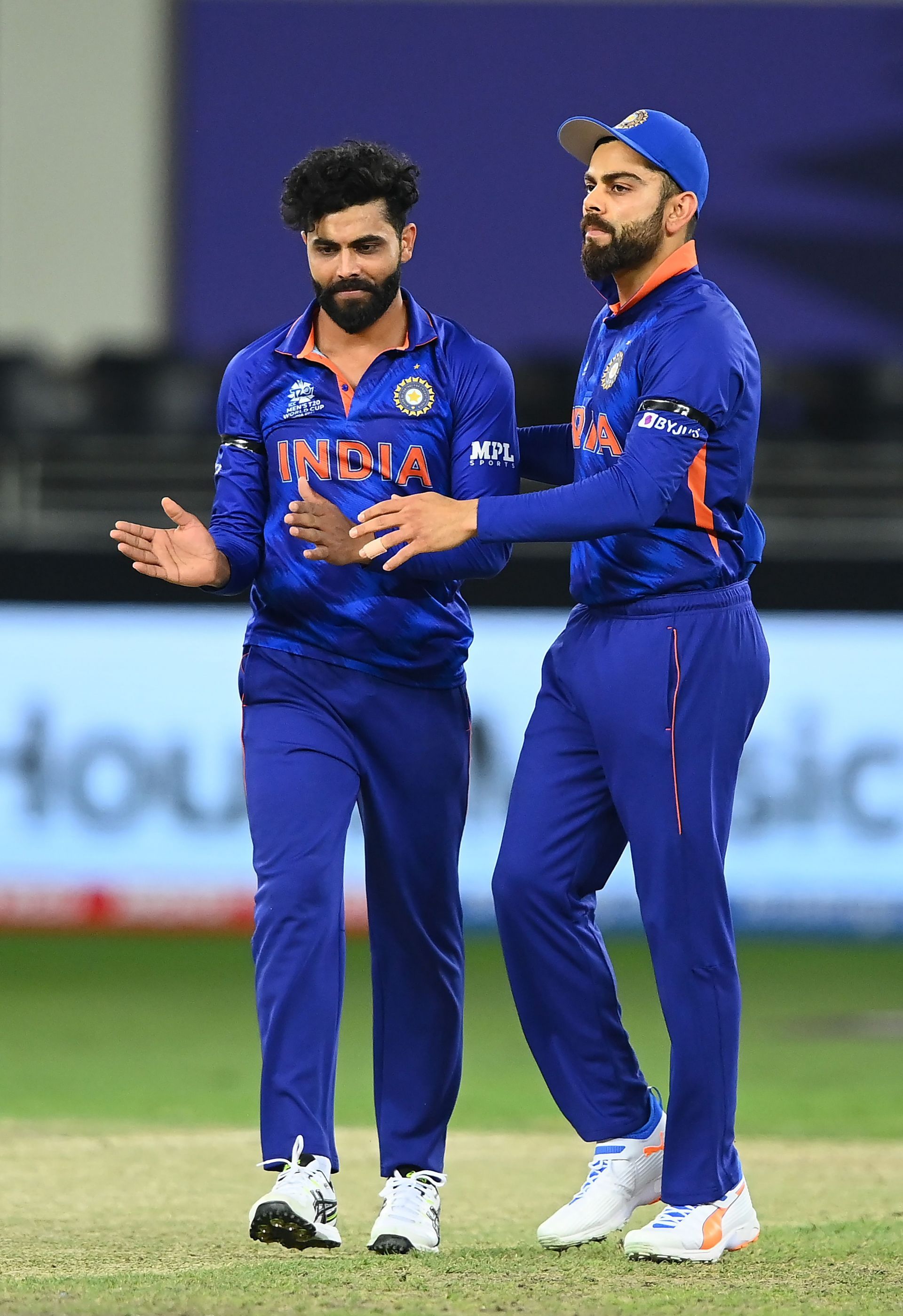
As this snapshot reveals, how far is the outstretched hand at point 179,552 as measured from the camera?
448 cm

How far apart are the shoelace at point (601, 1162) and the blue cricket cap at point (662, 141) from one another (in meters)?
2.11

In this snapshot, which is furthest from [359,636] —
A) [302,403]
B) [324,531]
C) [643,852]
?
[643,852]

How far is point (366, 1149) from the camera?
21.0ft

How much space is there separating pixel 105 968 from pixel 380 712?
5.80 meters

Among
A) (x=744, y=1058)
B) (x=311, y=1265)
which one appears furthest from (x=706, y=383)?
(x=744, y=1058)

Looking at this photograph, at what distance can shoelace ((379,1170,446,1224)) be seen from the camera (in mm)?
4488

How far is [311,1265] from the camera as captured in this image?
14.1ft

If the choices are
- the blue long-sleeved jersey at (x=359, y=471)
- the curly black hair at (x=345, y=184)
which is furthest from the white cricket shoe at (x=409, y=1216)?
the curly black hair at (x=345, y=184)

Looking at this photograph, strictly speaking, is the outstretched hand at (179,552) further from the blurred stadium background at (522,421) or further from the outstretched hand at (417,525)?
the blurred stadium background at (522,421)

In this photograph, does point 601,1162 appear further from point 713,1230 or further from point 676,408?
point 676,408

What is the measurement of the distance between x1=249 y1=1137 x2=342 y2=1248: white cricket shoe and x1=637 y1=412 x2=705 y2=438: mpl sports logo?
168cm

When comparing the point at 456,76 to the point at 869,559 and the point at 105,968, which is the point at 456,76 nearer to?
the point at 869,559

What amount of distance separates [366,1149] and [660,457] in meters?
3.05

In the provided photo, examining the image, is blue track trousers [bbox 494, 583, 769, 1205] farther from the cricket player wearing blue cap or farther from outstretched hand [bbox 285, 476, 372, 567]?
outstretched hand [bbox 285, 476, 372, 567]
